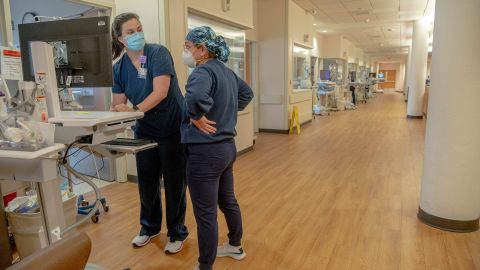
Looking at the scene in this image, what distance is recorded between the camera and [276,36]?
710 cm

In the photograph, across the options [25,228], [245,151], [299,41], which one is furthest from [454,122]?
[299,41]

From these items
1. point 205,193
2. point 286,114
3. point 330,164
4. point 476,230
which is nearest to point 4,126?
point 205,193

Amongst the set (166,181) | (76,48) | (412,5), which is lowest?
(166,181)

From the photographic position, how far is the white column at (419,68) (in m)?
9.57

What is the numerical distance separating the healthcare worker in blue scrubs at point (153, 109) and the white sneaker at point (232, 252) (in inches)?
12.6

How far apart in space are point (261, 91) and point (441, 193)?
5.08 metres

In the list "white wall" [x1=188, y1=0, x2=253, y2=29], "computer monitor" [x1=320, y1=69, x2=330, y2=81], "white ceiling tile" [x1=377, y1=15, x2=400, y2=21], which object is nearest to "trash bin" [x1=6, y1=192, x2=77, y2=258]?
"white wall" [x1=188, y1=0, x2=253, y2=29]

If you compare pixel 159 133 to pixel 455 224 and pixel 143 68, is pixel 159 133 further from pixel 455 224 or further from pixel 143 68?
pixel 455 224

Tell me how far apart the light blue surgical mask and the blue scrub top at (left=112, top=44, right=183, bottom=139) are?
57 millimetres

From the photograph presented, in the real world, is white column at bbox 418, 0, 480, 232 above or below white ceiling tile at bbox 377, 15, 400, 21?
below

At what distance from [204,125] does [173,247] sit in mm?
1091

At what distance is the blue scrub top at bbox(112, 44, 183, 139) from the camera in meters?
2.20

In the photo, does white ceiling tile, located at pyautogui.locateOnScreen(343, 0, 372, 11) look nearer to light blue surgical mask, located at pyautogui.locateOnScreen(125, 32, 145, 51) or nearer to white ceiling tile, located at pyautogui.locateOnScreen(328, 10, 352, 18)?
white ceiling tile, located at pyautogui.locateOnScreen(328, 10, 352, 18)

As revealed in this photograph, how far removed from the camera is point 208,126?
178cm
